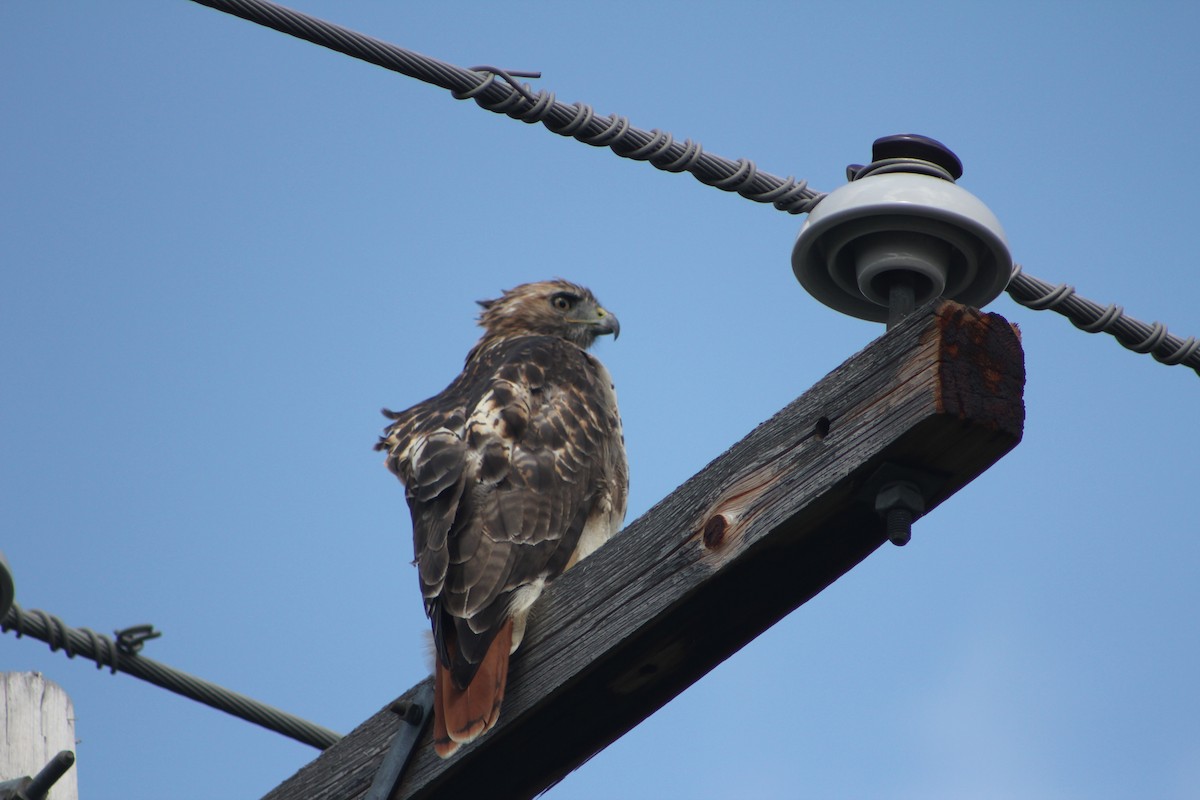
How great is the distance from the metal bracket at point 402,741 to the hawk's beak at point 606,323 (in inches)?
128

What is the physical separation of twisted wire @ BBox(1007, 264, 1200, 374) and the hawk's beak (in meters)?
2.63

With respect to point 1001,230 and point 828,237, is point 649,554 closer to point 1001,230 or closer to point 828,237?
point 828,237

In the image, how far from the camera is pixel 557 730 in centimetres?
305

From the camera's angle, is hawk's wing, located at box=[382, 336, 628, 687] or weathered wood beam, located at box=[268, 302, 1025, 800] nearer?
weathered wood beam, located at box=[268, 302, 1025, 800]

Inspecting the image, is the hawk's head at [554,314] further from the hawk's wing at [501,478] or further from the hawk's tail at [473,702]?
the hawk's tail at [473,702]

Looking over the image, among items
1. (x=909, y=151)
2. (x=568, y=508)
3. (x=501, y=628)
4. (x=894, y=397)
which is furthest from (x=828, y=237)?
(x=568, y=508)

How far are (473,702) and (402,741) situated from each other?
0.91 ft

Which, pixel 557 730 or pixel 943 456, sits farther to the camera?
pixel 557 730

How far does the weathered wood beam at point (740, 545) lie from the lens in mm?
2457

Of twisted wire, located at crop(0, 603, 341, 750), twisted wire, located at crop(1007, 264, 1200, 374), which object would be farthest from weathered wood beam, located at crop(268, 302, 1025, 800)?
twisted wire, located at crop(1007, 264, 1200, 374)

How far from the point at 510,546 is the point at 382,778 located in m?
0.62

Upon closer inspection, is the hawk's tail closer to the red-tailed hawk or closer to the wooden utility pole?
the red-tailed hawk

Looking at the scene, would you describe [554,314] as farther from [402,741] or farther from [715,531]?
[715,531]

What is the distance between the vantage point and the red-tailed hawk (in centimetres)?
321
